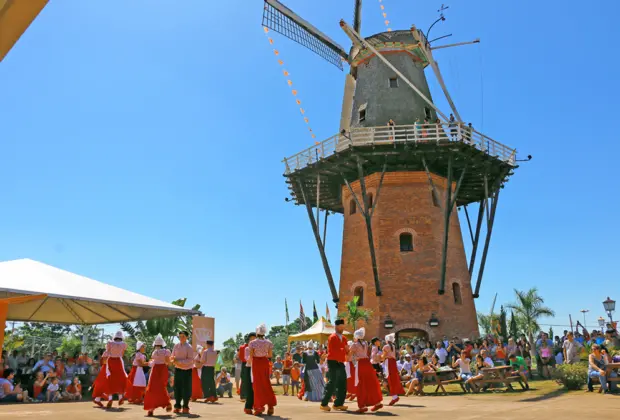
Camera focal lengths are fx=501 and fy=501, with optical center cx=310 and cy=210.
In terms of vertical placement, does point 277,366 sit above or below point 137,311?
below

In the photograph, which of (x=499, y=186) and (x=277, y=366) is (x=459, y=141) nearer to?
(x=499, y=186)

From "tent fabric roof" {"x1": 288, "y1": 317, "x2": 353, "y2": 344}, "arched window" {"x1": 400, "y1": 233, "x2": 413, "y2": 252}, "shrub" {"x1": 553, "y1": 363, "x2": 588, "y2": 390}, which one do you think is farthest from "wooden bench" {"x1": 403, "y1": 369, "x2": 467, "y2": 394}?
"arched window" {"x1": 400, "y1": 233, "x2": 413, "y2": 252}

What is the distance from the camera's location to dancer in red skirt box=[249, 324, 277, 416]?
29.1 ft

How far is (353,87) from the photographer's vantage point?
30.5 m

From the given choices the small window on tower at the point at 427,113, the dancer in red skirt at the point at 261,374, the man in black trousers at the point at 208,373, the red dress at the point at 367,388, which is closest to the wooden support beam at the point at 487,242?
the small window on tower at the point at 427,113

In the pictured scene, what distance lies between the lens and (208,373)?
13.4 metres

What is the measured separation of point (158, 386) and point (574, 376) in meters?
10.4

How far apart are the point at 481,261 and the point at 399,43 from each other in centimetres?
1302

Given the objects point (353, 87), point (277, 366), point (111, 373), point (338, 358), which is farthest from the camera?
point (353, 87)

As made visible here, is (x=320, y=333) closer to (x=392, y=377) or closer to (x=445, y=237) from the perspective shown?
(x=445, y=237)

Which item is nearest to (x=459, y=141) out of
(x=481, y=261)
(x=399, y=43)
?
(x=481, y=261)

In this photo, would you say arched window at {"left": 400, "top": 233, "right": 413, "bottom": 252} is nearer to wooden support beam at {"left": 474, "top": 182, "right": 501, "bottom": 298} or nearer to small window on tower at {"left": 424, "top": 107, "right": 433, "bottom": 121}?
wooden support beam at {"left": 474, "top": 182, "right": 501, "bottom": 298}

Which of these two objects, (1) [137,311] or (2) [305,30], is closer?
(1) [137,311]

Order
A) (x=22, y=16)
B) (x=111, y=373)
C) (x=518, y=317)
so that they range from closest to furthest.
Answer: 1. (x=22, y=16)
2. (x=111, y=373)
3. (x=518, y=317)
